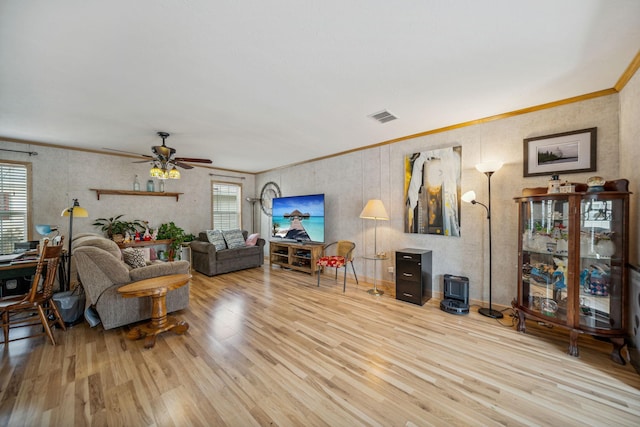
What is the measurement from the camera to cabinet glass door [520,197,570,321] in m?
2.28

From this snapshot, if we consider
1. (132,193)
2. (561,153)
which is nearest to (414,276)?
(561,153)

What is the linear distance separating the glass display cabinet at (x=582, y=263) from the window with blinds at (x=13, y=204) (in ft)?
24.0

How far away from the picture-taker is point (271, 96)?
8.12ft

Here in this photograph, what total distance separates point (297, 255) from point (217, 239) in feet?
5.88

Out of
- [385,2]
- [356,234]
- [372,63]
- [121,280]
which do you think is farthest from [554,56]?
[121,280]

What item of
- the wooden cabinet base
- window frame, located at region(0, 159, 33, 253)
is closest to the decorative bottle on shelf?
the wooden cabinet base

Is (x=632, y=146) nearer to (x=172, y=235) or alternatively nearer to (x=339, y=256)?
(x=339, y=256)

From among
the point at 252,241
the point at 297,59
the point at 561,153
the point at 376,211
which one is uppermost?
the point at 297,59

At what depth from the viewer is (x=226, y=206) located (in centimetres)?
652

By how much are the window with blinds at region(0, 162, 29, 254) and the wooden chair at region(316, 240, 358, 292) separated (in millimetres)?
5048

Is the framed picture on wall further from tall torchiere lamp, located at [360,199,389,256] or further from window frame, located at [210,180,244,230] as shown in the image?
window frame, located at [210,180,244,230]

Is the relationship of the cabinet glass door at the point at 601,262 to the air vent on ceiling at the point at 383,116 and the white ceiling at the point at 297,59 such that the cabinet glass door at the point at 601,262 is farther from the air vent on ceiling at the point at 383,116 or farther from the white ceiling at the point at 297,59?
the air vent on ceiling at the point at 383,116

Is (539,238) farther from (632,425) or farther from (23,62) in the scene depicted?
(23,62)

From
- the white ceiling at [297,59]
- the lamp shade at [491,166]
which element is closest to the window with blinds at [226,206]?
the white ceiling at [297,59]
